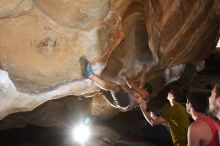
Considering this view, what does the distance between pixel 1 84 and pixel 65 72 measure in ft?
2.84

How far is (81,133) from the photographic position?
7.30 m

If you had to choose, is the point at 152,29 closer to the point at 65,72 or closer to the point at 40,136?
the point at 65,72

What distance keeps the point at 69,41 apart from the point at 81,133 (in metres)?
3.84

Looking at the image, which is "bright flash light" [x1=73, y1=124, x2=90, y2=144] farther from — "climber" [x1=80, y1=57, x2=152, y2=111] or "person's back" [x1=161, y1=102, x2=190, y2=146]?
"person's back" [x1=161, y1=102, x2=190, y2=146]

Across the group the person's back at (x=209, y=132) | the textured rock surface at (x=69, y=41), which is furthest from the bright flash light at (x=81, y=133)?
the person's back at (x=209, y=132)

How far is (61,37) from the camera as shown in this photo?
3.86m

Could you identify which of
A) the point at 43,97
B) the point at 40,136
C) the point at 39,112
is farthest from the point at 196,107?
the point at 40,136

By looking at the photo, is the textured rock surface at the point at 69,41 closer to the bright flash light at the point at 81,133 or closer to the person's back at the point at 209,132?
the person's back at the point at 209,132

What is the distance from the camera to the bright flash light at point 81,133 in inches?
284

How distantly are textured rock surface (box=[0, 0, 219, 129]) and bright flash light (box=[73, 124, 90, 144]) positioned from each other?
2.14 m

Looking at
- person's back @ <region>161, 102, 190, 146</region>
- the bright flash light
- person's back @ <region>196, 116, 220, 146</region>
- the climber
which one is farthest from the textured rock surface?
the bright flash light

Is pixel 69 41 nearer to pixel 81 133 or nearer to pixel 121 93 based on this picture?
pixel 121 93

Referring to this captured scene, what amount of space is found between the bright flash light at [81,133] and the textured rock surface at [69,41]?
84.2 inches

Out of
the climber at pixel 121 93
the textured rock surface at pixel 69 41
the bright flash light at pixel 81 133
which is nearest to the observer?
the textured rock surface at pixel 69 41
